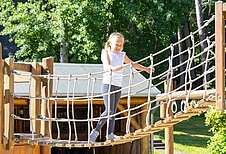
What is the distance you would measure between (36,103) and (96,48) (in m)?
9.40

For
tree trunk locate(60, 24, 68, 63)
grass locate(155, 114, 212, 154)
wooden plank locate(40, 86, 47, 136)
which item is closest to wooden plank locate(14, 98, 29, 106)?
wooden plank locate(40, 86, 47, 136)

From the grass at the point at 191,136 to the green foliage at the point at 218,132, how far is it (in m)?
2.81

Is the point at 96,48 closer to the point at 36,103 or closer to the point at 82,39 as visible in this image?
the point at 82,39

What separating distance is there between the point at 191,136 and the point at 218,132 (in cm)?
626

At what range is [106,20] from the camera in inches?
674

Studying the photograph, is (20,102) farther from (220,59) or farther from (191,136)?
(191,136)

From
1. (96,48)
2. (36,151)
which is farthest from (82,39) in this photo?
(36,151)

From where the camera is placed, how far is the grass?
14805 millimetres

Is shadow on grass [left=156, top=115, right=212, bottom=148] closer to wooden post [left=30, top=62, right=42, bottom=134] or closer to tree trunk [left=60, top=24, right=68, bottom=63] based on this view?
tree trunk [left=60, top=24, right=68, bottom=63]

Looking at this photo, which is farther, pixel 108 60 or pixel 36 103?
pixel 36 103

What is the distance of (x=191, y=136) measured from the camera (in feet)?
56.0

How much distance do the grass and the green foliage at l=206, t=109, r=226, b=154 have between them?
2.81 m

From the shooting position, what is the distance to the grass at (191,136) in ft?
48.6

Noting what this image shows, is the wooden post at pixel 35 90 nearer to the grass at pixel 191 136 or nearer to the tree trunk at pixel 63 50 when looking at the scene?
the grass at pixel 191 136
